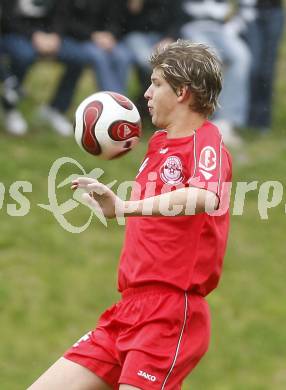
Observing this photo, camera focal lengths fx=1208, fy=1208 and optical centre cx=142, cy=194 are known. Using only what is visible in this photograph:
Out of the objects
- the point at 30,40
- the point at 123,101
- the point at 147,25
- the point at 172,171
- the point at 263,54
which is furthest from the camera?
the point at 263,54

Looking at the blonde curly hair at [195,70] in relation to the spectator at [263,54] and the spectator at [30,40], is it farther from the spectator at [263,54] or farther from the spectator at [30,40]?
the spectator at [263,54]

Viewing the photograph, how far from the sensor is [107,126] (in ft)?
18.3

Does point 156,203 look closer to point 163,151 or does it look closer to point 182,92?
point 163,151

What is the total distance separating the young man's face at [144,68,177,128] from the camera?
5.45 meters

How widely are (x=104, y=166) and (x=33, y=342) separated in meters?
2.49

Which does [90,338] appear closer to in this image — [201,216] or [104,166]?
[201,216]

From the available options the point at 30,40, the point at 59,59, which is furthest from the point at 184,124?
the point at 59,59

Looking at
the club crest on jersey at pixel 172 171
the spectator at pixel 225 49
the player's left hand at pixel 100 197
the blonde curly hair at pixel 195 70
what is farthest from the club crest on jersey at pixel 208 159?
the spectator at pixel 225 49

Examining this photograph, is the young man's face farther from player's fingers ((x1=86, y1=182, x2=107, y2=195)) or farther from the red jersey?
player's fingers ((x1=86, y1=182, x2=107, y2=195))

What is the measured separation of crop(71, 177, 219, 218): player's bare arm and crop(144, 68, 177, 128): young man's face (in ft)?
1.39

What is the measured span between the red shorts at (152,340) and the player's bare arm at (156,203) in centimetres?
46

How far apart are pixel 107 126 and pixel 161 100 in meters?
0.30

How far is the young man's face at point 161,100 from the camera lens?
5.45 m

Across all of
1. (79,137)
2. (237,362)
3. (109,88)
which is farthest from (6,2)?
(79,137)
